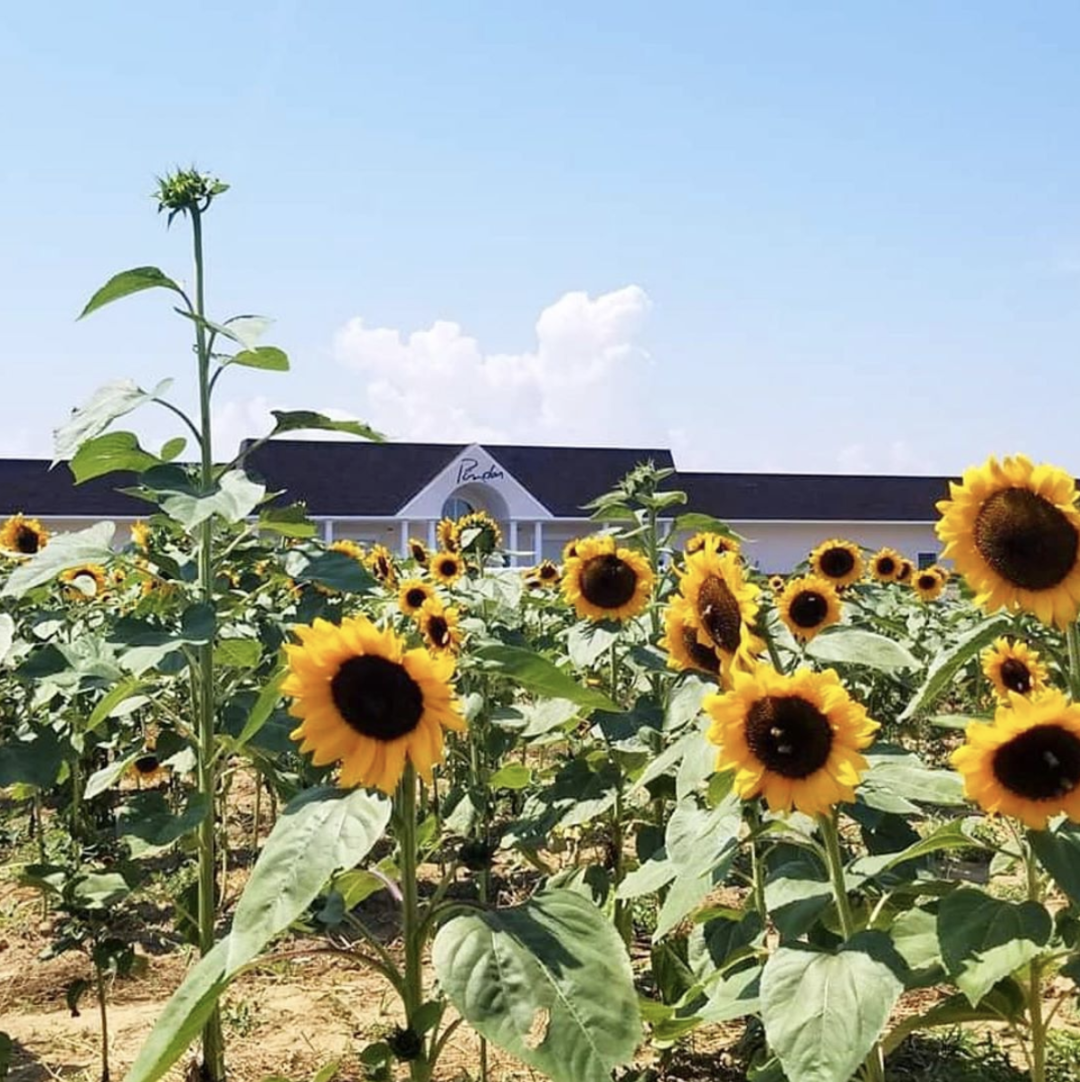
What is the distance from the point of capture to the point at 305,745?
64.6 inches

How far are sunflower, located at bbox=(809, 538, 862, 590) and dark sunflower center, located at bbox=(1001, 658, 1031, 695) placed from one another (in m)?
2.24

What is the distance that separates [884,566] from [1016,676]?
5.26 m

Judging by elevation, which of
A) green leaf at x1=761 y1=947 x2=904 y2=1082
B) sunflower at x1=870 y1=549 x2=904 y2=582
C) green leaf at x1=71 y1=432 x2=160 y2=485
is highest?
sunflower at x1=870 y1=549 x2=904 y2=582

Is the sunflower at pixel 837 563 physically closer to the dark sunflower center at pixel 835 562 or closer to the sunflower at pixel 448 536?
the dark sunflower center at pixel 835 562

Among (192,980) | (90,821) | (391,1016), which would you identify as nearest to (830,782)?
(192,980)

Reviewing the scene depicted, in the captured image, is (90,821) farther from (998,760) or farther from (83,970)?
(998,760)

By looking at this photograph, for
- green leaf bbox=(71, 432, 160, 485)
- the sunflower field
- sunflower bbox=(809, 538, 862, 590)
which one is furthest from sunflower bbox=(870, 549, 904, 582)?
green leaf bbox=(71, 432, 160, 485)

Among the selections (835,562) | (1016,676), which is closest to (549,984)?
(1016,676)

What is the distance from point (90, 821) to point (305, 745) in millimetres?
3847

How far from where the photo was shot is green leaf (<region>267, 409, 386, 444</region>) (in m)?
2.37

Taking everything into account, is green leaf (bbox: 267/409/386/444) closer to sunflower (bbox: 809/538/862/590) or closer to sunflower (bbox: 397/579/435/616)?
sunflower (bbox: 397/579/435/616)

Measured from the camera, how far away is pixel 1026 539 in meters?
1.94

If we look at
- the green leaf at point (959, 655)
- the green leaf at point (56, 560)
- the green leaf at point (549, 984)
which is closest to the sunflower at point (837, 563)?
the green leaf at point (959, 655)

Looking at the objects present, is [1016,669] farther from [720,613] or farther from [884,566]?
[884,566]
